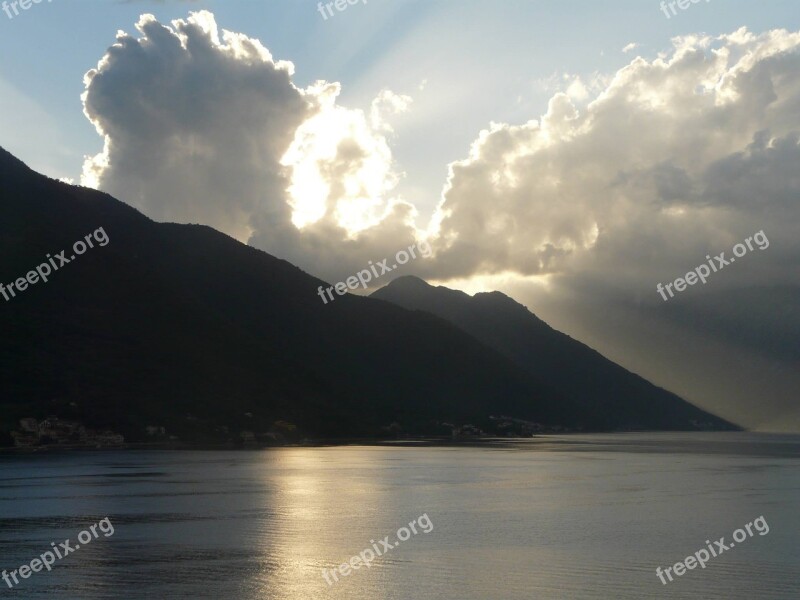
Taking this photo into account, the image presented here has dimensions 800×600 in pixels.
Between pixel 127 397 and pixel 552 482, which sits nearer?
pixel 552 482

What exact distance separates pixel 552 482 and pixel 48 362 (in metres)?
122

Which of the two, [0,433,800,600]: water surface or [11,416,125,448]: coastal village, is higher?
[11,416,125,448]: coastal village

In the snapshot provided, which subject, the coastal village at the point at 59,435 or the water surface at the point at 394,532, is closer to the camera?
the water surface at the point at 394,532

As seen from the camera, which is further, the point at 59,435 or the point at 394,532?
the point at 59,435

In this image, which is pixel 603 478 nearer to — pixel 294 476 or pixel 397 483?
pixel 397 483

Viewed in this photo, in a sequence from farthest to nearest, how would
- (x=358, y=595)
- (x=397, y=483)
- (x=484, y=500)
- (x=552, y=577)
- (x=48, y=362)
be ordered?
1. (x=48, y=362)
2. (x=397, y=483)
3. (x=484, y=500)
4. (x=552, y=577)
5. (x=358, y=595)

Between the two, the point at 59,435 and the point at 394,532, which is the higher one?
the point at 59,435

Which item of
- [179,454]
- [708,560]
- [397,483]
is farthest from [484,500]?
[179,454]

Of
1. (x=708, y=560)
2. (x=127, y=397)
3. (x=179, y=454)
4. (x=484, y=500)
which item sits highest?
(x=127, y=397)

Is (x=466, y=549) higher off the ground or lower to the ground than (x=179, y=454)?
lower

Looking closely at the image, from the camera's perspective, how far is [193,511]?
67.5 m

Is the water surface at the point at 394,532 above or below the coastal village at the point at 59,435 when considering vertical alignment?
below

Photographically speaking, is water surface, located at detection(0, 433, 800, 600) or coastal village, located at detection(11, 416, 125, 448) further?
coastal village, located at detection(11, 416, 125, 448)

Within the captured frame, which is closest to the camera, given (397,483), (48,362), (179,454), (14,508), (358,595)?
(358,595)
